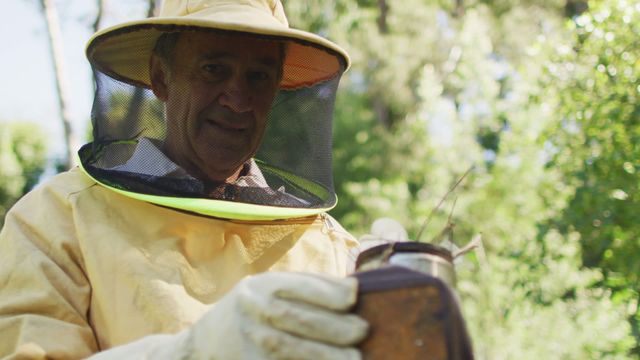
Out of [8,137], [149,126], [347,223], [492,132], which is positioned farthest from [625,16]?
[8,137]

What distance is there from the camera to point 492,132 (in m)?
11.2

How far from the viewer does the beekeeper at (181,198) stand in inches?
83.2

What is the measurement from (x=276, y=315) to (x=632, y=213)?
3969 millimetres

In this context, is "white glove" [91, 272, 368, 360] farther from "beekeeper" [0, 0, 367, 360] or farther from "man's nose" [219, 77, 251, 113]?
"man's nose" [219, 77, 251, 113]

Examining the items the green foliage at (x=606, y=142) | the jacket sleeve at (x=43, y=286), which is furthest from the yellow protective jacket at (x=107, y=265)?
the green foliage at (x=606, y=142)

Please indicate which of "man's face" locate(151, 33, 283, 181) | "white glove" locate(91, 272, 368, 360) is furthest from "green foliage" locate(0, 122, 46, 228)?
"white glove" locate(91, 272, 368, 360)

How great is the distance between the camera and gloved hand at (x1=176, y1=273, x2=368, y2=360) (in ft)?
4.42

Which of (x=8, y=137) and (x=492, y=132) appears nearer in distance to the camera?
(x=492, y=132)

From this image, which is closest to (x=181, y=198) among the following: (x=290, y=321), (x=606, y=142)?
(x=290, y=321)

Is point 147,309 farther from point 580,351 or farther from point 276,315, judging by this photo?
point 580,351

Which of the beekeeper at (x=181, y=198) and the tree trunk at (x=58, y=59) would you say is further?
the tree trunk at (x=58, y=59)

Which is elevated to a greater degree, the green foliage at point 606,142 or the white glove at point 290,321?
the white glove at point 290,321

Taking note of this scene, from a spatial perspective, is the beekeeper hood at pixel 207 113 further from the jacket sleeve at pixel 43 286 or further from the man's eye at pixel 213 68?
the jacket sleeve at pixel 43 286

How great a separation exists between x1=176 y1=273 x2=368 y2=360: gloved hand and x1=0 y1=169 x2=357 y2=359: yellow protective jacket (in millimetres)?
737
